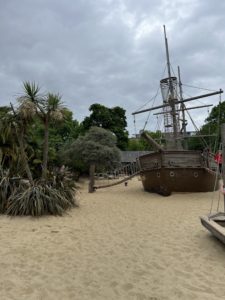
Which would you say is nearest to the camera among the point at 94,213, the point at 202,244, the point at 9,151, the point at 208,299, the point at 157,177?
the point at 208,299

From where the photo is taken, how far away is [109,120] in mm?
41688

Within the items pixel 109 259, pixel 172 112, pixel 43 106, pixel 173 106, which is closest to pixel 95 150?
pixel 172 112

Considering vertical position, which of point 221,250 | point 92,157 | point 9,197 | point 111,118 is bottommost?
point 221,250

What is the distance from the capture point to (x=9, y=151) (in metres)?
14.8

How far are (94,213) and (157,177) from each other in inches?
255

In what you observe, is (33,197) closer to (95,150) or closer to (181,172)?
(181,172)

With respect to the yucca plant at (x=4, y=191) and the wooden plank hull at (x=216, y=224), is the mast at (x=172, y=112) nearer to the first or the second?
the yucca plant at (x=4, y=191)

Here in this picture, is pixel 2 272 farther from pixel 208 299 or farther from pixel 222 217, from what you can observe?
pixel 222 217

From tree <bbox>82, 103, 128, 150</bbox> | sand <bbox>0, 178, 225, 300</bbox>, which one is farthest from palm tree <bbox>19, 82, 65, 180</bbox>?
tree <bbox>82, 103, 128, 150</bbox>

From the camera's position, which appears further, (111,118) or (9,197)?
(111,118)

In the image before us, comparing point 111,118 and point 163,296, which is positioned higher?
point 111,118

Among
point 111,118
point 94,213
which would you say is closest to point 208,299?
point 94,213

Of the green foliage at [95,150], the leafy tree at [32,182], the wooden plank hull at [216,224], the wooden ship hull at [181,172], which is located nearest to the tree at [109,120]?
the green foliage at [95,150]

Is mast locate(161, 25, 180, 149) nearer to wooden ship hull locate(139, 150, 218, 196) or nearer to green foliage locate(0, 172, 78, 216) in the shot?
wooden ship hull locate(139, 150, 218, 196)
